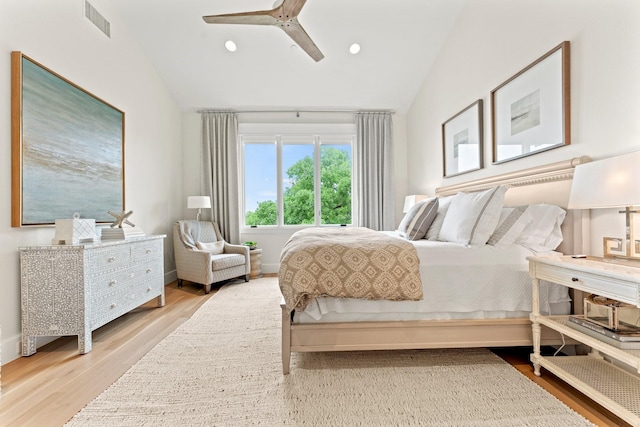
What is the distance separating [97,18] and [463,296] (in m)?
3.94

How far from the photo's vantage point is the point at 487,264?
1902 millimetres

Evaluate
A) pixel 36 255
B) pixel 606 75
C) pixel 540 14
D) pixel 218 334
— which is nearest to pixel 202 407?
pixel 218 334

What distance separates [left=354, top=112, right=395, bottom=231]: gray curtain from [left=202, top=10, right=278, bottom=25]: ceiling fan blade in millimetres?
2689

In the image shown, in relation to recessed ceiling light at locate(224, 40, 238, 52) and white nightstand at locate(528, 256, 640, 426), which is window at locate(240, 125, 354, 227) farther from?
white nightstand at locate(528, 256, 640, 426)

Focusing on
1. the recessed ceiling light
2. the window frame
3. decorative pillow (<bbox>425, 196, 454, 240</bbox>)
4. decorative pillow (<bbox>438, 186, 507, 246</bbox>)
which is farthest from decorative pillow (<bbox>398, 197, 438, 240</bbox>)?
the recessed ceiling light

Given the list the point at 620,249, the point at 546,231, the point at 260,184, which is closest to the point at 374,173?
the point at 260,184

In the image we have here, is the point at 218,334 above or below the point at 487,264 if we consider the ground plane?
below

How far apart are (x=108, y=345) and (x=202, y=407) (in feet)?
4.05

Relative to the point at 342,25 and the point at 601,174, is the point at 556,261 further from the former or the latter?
the point at 342,25

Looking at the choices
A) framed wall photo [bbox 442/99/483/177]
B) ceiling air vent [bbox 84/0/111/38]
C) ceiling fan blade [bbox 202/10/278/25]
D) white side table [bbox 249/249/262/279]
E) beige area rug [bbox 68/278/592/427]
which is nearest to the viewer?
beige area rug [bbox 68/278/592/427]

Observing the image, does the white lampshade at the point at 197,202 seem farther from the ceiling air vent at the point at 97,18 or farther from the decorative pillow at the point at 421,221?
the decorative pillow at the point at 421,221

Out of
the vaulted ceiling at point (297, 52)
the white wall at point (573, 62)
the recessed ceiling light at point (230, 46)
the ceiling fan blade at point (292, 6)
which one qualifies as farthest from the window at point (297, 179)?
the ceiling fan blade at point (292, 6)

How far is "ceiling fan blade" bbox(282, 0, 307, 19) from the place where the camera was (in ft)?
7.10

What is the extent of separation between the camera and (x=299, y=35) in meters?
2.63
